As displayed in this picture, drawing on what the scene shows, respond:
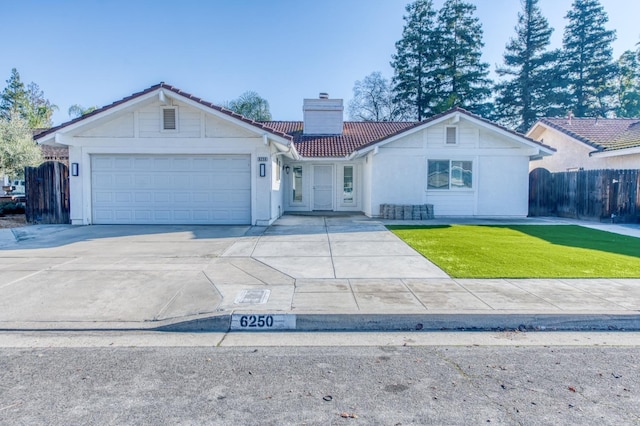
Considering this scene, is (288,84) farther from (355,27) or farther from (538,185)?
(538,185)

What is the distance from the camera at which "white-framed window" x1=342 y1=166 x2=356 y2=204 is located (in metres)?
19.5

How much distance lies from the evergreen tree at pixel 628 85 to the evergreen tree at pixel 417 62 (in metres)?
16.3

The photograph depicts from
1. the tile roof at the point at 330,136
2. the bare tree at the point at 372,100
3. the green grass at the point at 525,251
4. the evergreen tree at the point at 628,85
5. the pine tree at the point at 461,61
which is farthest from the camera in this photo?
the bare tree at the point at 372,100

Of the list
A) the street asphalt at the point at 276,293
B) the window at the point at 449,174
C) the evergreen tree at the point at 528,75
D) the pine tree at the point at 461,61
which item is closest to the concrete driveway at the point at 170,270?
the street asphalt at the point at 276,293

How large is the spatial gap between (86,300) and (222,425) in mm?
3720

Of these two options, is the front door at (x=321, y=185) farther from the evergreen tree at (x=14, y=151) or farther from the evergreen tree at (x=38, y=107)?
the evergreen tree at (x=38, y=107)

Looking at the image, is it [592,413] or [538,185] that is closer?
[592,413]

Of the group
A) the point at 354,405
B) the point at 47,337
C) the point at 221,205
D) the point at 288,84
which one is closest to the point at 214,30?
the point at 221,205

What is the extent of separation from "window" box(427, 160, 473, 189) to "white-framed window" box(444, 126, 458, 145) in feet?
2.40

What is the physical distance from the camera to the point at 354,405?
3.06m

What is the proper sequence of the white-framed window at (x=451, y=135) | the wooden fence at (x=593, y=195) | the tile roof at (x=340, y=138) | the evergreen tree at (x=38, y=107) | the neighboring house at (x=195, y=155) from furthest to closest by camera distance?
the evergreen tree at (x=38, y=107) < the tile roof at (x=340, y=138) < the white-framed window at (x=451, y=135) < the wooden fence at (x=593, y=195) < the neighboring house at (x=195, y=155)

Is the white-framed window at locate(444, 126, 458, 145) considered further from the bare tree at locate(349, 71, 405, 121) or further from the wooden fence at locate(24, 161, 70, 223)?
the bare tree at locate(349, 71, 405, 121)

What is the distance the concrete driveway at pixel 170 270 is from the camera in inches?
203

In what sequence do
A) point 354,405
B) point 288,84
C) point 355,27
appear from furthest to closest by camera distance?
point 288,84 → point 355,27 → point 354,405
